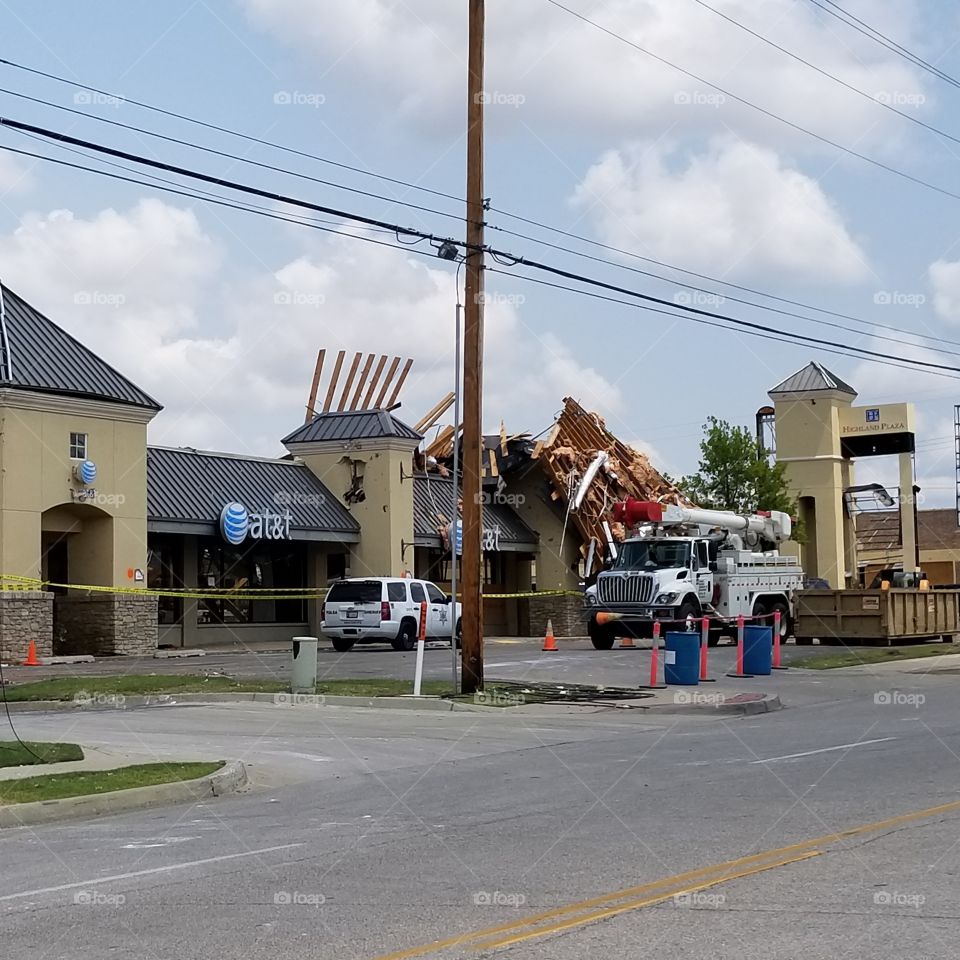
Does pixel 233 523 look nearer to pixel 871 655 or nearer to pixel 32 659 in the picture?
pixel 32 659

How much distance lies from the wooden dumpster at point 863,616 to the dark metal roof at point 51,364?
1693cm

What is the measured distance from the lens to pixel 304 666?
22562 millimetres

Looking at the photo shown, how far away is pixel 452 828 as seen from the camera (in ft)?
34.5

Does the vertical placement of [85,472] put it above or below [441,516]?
above

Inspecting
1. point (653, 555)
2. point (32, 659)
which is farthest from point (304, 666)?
point (653, 555)

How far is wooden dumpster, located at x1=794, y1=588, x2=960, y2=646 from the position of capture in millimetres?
34781

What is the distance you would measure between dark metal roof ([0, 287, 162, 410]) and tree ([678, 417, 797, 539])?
2384 cm

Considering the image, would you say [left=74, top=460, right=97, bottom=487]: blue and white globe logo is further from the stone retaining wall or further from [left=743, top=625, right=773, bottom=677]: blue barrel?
the stone retaining wall

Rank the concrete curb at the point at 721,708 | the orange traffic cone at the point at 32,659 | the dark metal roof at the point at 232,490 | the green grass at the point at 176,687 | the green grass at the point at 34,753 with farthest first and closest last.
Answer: the dark metal roof at the point at 232,490, the orange traffic cone at the point at 32,659, the green grass at the point at 176,687, the concrete curb at the point at 721,708, the green grass at the point at 34,753

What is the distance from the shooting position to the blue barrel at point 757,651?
2684 cm

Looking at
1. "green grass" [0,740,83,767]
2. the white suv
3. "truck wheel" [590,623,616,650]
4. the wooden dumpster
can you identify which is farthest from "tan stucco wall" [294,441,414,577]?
"green grass" [0,740,83,767]

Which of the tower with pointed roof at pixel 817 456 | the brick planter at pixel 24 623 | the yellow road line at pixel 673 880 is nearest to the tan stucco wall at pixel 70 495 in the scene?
the brick planter at pixel 24 623

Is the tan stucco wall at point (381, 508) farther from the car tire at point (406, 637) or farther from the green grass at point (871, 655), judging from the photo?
the green grass at point (871, 655)

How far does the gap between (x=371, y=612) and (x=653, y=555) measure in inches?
274
